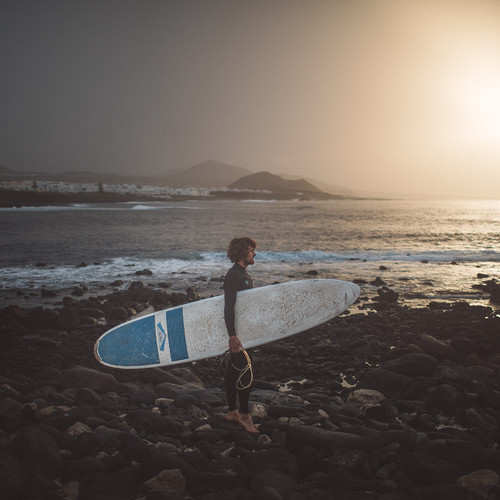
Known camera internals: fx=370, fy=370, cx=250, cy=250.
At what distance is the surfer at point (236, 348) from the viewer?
4.13 metres

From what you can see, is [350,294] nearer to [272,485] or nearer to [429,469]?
[429,469]

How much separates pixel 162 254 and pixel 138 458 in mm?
18256

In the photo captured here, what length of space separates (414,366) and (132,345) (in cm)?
423

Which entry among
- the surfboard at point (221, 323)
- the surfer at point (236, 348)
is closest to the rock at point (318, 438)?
the surfer at point (236, 348)

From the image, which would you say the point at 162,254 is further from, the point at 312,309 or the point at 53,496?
the point at 53,496

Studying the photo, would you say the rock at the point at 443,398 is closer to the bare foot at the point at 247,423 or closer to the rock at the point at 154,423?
the bare foot at the point at 247,423

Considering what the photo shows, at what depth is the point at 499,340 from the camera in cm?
680

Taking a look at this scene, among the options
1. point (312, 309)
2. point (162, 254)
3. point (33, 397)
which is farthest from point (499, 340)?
point (162, 254)

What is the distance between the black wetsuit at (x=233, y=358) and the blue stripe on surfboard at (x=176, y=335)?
132 cm

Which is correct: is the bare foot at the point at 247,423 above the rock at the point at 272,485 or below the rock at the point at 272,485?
below

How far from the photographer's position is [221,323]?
5.17 meters

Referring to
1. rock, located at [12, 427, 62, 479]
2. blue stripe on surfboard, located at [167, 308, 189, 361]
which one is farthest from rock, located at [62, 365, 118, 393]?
rock, located at [12, 427, 62, 479]

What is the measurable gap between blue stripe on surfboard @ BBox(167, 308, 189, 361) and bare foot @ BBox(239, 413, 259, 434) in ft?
4.98

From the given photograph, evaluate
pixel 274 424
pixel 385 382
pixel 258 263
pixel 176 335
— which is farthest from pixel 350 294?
pixel 258 263
